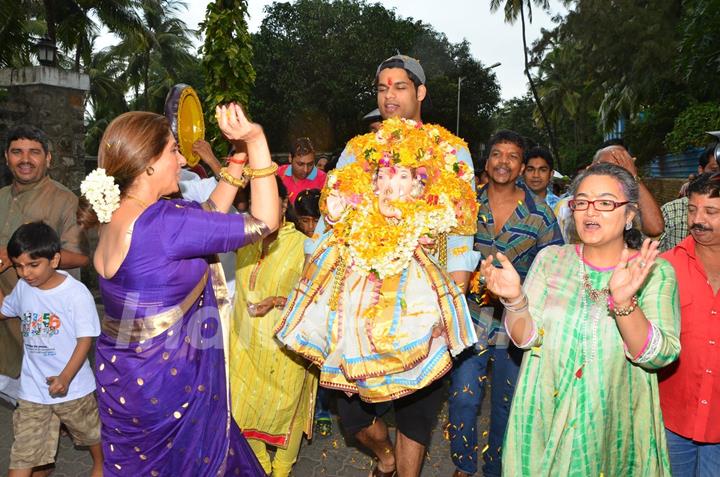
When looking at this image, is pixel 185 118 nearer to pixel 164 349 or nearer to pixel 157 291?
pixel 157 291

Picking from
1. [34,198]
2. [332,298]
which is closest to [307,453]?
[332,298]

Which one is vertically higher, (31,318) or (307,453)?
(31,318)

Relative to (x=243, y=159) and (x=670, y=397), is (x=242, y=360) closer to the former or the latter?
(x=243, y=159)

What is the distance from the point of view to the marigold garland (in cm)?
334

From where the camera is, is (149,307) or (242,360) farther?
(242,360)

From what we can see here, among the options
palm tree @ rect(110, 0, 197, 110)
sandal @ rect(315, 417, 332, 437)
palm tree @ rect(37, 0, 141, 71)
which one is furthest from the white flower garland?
palm tree @ rect(110, 0, 197, 110)

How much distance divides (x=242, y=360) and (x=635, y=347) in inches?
121

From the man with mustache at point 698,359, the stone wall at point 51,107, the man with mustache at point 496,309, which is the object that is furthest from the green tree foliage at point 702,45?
the stone wall at point 51,107

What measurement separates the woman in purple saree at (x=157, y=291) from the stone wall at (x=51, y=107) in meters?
8.00

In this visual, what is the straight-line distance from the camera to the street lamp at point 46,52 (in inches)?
399

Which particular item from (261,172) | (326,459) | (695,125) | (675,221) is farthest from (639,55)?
(261,172)

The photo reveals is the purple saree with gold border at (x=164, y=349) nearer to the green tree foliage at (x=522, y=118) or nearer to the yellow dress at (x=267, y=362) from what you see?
the yellow dress at (x=267, y=362)

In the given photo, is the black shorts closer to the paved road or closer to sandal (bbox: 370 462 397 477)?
sandal (bbox: 370 462 397 477)

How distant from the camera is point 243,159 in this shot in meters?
3.22
